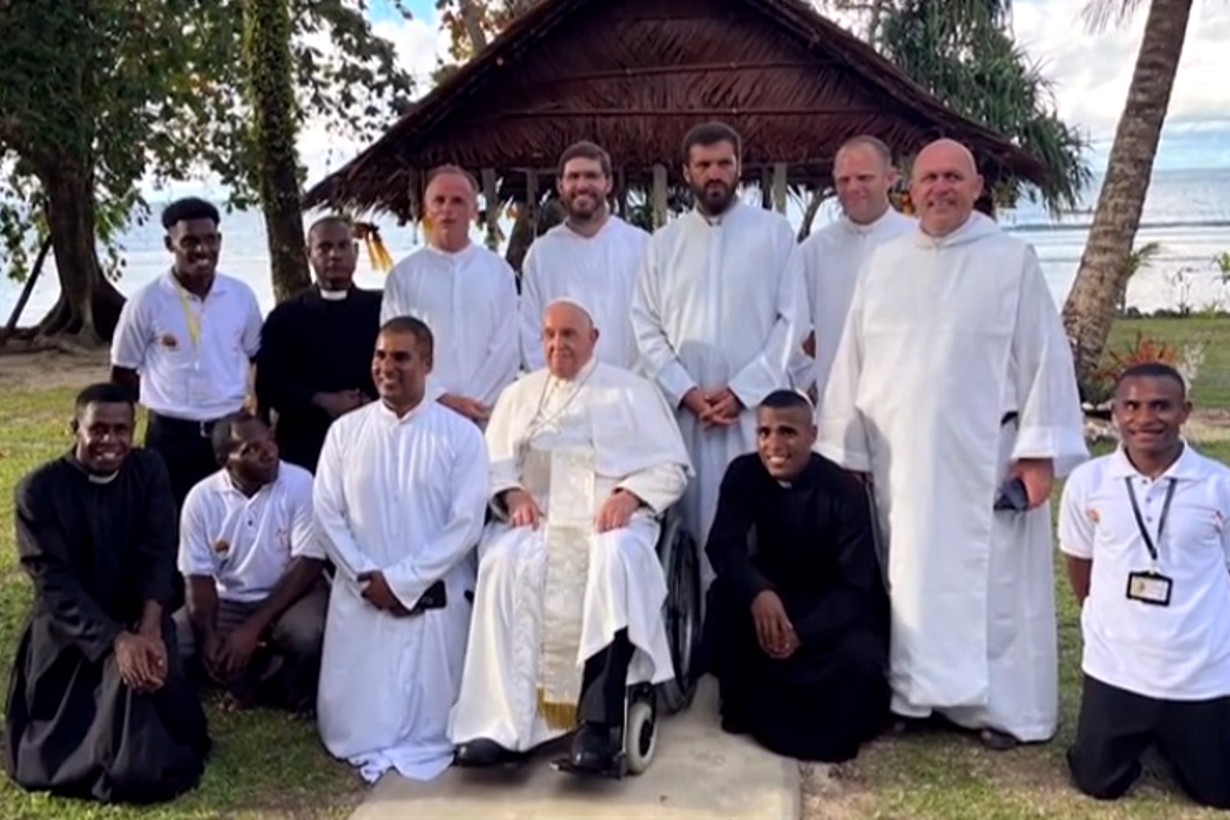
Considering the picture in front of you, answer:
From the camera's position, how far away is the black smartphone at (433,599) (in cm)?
498

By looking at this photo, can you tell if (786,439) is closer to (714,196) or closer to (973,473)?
(973,473)

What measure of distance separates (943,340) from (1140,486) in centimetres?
90

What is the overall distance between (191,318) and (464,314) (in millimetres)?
1167

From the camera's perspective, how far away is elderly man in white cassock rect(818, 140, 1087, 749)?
4.92 metres

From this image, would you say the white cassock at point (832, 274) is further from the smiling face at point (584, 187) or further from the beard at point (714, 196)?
the smiling face at point (584, 187)

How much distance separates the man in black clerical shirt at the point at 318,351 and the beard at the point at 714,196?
1.52 metres

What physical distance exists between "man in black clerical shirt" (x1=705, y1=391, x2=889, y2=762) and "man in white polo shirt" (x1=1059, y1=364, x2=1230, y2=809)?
816 mm

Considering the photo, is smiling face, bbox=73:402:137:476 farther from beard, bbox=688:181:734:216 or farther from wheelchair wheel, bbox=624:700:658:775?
beard, bbox=688:181:734:216

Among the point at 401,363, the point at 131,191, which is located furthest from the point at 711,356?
the point at 131,191

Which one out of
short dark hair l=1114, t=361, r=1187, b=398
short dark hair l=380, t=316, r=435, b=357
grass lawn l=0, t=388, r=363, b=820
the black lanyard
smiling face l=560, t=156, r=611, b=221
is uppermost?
smiling face l=560, t=156, r=611, b=221

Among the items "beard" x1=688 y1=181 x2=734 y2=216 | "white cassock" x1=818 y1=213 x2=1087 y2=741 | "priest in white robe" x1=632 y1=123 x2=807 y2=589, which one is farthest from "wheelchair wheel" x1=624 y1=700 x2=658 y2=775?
"beard" x1=688 y1=181 x2=734 y2=216

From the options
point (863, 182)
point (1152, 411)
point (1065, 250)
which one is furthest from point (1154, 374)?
point (1065, 250)

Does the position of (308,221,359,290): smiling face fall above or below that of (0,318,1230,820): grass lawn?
above

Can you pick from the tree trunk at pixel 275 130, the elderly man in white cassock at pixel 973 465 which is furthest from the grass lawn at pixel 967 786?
the tree trunk at pixel 275 130
